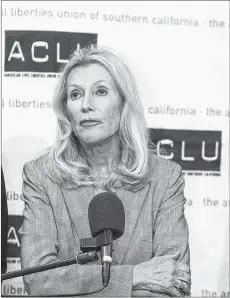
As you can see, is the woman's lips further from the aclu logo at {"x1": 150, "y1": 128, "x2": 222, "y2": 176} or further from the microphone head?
the microphone head

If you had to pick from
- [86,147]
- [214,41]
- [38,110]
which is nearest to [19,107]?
[38,110]

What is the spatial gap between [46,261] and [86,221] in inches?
10.0

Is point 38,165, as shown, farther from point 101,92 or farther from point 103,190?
point 101,92

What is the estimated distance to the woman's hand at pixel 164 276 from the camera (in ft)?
7.11

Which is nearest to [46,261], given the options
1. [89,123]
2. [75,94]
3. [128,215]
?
[128,215]

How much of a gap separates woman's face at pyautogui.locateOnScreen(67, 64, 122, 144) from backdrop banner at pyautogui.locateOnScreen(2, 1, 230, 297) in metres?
0.47

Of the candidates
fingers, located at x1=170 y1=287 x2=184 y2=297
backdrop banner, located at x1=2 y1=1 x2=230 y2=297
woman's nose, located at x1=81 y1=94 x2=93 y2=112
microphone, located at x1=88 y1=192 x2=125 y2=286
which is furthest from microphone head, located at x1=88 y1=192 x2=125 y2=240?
backdrop banner, located at x1=2 y1=1 x2=230 y2=297

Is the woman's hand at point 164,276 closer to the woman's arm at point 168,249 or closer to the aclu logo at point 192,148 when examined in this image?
the woman's arm at point 168,249

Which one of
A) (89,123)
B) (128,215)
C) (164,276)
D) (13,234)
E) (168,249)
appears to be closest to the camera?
(164,276)

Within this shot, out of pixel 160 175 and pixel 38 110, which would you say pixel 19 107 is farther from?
pixel 160 175

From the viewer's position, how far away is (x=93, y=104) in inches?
→ 101

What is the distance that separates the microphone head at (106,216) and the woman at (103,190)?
71 cm

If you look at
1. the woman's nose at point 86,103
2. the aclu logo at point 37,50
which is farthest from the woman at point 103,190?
the aclu logo at point 37,50

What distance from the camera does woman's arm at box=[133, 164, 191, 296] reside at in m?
2.17
